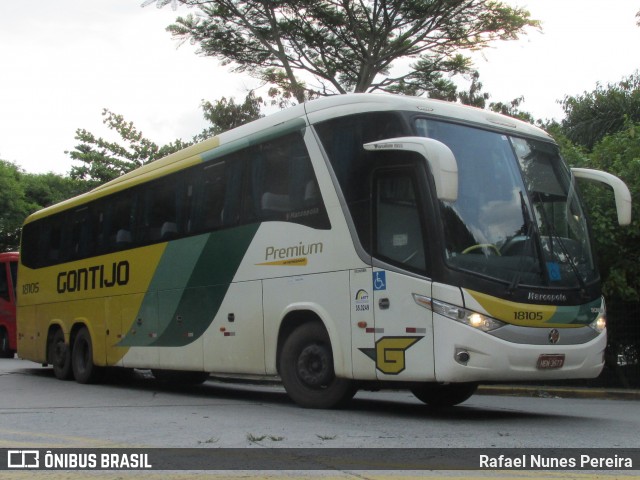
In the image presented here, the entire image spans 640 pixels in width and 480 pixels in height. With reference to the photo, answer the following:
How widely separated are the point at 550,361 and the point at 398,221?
207 centimetres

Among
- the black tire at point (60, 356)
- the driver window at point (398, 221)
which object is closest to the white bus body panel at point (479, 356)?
the driver window at point (398, 221)

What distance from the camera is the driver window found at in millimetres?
8664

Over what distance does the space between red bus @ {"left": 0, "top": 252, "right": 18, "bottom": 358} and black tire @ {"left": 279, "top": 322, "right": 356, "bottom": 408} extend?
1579cm

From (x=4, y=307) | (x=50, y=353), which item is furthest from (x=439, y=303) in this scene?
(x=4, y=307)

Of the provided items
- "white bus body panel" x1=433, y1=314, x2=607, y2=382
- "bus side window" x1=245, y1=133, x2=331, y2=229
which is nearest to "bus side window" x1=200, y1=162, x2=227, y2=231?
"bus side window" x1=245, y1=133, x2=331, y2=229

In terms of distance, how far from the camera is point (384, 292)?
887 cm

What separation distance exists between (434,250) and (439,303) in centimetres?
52

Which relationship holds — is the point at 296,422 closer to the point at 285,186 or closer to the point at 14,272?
Answer: the point at 285,186

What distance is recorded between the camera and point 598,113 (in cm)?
2944

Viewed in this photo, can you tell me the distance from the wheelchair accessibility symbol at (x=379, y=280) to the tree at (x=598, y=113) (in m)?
21.0

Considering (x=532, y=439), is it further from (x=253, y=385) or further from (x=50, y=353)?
(x=50, y=353)

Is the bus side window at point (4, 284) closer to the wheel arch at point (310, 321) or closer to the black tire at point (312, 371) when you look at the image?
the wheel arch at point (310, 321)

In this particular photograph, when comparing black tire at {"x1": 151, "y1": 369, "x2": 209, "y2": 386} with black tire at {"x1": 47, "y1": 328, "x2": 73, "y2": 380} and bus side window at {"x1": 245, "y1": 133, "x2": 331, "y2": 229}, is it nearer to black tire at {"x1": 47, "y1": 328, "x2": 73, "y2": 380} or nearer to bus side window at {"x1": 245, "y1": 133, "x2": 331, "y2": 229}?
black tire at {"x1": 47, "y1": 328, "x2": 73, "y2": 380}

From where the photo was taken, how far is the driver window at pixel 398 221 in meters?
8.66
